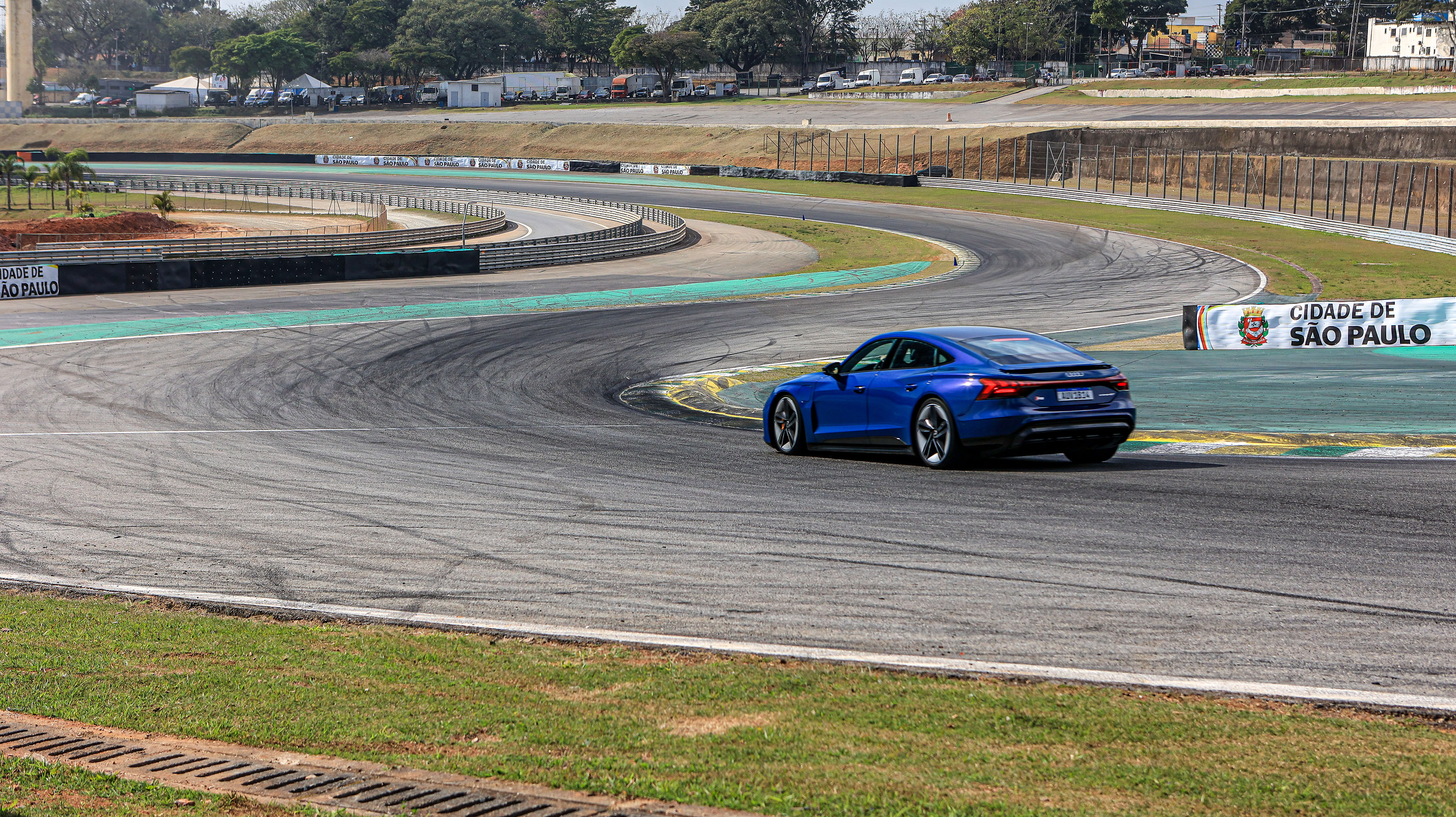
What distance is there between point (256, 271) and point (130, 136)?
110m

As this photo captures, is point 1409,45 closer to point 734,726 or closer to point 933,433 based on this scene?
point 933,433

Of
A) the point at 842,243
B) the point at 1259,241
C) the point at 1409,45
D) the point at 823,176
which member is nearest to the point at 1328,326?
the point at 1259,241

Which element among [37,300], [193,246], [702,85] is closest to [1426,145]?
[193,246]

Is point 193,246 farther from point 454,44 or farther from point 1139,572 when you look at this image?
point 454,44

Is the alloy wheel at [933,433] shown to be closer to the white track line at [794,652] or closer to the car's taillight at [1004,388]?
the car's taillight at [1004,388]

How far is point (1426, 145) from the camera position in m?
66.2

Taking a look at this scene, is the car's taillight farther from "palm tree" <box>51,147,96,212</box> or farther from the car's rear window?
"palm tree" <box>51,147,96,212</box>

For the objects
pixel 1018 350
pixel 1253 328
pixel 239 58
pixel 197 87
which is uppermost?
pixel 239 58

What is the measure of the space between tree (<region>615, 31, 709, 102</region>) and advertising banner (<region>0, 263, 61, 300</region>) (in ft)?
356

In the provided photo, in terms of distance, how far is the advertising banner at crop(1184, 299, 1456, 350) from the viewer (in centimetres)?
2317

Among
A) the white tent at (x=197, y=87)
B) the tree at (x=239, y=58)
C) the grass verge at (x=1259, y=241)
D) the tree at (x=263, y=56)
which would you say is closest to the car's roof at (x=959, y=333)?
the grass verge at (x=1259, y=241)

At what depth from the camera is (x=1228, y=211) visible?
196ft

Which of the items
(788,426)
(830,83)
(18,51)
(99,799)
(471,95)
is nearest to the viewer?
(99,799)

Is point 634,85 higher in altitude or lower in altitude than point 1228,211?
higher
